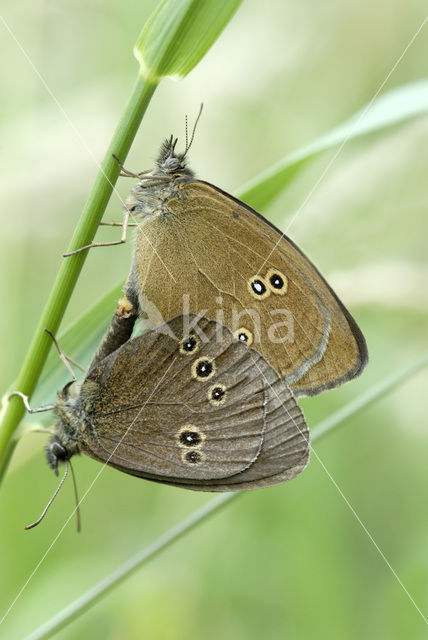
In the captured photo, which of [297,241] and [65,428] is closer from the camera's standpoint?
[65,428]

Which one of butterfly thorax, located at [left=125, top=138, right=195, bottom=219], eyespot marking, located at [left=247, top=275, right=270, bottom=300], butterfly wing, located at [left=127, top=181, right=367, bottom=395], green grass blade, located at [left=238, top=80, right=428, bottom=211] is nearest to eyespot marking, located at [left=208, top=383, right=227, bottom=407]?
butterfly wing, located at [left=127, top=181, right=367, bottom=395]

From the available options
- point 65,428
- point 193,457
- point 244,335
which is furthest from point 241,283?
point 65,428

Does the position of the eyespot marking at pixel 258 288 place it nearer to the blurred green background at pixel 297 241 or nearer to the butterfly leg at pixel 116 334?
the blurred green background at pixel 297 241

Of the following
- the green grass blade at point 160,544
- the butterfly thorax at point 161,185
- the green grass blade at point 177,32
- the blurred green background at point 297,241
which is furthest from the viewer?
the blurred green background at point 297,241

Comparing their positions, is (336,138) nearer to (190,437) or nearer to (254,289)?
(254,289)

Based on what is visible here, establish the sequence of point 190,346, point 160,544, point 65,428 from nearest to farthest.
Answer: point 160,544 → point 190,346 → point 65,428

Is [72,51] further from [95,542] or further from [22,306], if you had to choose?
[95,542]

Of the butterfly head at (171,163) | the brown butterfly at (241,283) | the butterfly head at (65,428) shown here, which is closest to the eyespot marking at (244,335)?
the brown butterfly at (241,283)
